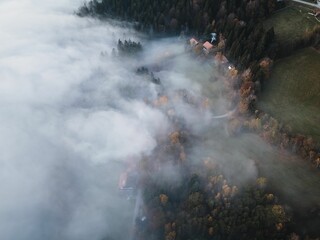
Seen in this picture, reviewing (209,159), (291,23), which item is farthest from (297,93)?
(209,159)

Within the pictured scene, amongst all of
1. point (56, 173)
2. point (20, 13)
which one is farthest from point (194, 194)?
point (20, 13)

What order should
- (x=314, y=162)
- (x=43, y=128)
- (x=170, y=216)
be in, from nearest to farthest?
(x=170, y=216)
(x=314, y=162)
(x=43, y=128)

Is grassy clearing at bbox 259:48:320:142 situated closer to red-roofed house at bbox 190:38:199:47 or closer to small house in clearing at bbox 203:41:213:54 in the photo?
small house in clearing at bbox 203:41:213:54

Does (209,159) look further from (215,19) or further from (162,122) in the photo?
(215,19)

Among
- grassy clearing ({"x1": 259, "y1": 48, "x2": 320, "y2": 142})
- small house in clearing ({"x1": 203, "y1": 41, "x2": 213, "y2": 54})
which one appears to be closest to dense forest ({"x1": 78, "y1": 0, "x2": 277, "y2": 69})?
small house in clearing ({"x1": 203, "y1": 41, "x2": 213, "y2": 54})

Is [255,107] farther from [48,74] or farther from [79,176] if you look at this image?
[48,74]
